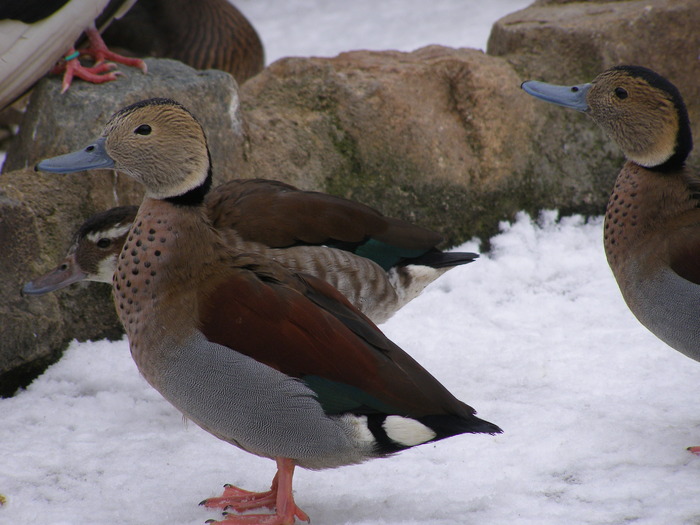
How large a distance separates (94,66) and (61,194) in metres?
0.73

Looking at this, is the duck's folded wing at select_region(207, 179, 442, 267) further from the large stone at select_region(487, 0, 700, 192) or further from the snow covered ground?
the large stone at select_region(487, 0, 700, 192)

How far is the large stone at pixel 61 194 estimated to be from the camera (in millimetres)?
3422

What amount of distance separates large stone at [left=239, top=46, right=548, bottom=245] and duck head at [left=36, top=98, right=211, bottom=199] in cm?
176

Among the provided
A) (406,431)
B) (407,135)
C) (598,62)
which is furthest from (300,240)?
(598,62)

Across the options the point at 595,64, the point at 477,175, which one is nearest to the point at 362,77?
the point at 477,175

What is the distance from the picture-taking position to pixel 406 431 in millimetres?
2348

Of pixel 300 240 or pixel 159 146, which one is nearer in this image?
pixel 159 146

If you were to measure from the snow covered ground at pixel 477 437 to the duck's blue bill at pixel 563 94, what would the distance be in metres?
1.05

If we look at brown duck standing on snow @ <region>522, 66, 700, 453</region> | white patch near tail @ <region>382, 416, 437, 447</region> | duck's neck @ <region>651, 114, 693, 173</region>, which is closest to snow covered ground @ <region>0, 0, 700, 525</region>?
white patch near tail @ <region>382, 416, 437, 447</region>

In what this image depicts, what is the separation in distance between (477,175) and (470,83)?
1.74 ft

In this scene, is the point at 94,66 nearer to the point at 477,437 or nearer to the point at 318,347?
the point at 318,347

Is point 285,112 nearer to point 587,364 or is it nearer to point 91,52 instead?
point 91,52

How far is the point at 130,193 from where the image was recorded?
3.91 metres

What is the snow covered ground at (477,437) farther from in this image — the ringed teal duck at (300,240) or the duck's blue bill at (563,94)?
the duck's blue bill at (563,94)
